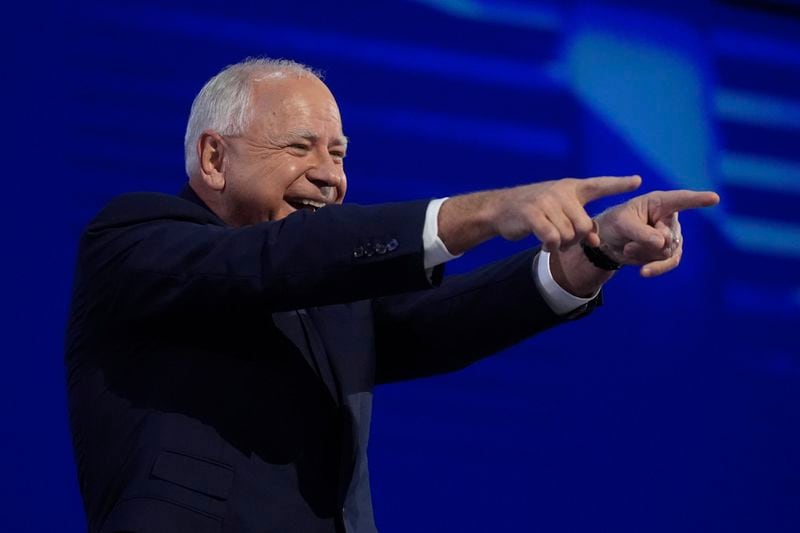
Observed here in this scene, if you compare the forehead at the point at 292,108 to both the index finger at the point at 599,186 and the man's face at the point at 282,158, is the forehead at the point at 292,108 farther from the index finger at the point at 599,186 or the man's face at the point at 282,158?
the index finger at the point at 599,186

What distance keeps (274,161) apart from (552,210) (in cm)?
71

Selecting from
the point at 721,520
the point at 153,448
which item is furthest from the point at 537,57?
the point at 153,448

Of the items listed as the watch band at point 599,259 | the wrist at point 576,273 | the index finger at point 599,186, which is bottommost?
the wrist at point 576,273

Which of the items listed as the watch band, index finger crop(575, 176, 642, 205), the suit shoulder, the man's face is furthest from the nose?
index finger crop(575, 176, 642, 205)

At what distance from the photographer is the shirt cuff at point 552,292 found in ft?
5.84

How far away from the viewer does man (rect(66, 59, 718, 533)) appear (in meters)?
1.47

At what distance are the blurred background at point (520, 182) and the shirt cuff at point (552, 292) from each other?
86 cm

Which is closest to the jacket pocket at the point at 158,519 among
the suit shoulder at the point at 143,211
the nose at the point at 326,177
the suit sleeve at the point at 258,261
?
the suit sleeve at the point at 258,261

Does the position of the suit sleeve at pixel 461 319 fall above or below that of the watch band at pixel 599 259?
below

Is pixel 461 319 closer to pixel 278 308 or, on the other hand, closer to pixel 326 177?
pixel 326 177

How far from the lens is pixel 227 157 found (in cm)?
196

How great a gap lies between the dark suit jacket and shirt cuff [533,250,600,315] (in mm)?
15

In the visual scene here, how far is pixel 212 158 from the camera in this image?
77.7 inches

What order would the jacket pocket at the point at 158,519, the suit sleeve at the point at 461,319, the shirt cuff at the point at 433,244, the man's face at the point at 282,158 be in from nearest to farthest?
1. the shirt cuff at the point at 433,244
2. the jacket pocket at the point at 158,519
3. the suit sleeve at the point at 461,319
4. the man's face at the point at 282,158
